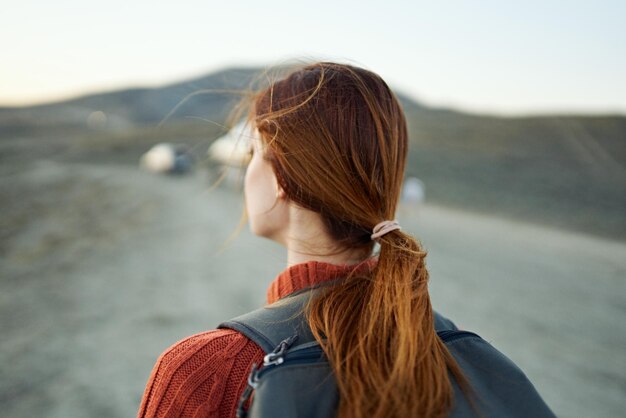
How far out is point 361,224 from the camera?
1.25 meters

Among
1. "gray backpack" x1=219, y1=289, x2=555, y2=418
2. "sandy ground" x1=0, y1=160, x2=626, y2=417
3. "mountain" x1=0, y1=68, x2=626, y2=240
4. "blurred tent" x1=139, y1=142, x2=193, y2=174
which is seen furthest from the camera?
"blurred tent" x1=139, y1=142, x2=193, y2=174

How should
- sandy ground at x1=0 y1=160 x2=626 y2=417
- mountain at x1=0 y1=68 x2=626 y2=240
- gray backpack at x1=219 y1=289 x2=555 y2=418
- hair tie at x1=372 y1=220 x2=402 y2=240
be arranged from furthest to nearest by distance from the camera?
mountain at x1=0 y1=68 x2=626 y2=240
sandy ground at x1=0 y1=160 x2=626 y2=417
hair tie at x1=372 y1=220 x2=402 y2=240
gray backpack at x1=219 y1=289 x2=555 y2=418

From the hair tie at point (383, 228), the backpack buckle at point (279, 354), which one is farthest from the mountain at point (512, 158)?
the backpack buckle at point (279, 354)

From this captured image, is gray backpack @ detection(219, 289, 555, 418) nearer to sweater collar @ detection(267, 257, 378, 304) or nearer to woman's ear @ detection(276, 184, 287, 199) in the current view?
sweater collar @ detection(267, 257, 378, 304)

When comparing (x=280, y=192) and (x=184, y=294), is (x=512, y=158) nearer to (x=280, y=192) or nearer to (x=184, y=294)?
(x=184, y=294)

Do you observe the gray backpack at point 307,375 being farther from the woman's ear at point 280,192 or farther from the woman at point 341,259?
the woman's ear at point 280,192

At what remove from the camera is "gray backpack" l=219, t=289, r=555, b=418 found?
2.96 ft

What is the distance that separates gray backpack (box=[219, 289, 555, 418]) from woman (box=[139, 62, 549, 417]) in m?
0.02

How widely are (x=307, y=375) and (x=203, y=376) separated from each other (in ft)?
0.64

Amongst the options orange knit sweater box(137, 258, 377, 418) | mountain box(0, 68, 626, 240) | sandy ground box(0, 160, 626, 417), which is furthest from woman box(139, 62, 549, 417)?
mountain box(0, 68, 626, 240)

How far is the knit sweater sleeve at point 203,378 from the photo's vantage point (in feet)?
3.14

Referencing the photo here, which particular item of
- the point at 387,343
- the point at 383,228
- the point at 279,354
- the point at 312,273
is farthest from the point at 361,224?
the point at 279,354

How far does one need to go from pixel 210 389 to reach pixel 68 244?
7446mm

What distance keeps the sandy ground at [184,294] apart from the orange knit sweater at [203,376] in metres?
2.69
